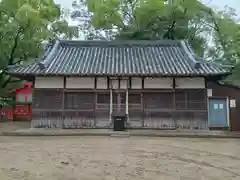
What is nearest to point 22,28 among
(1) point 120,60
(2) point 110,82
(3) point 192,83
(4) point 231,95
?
(1) point 120,60

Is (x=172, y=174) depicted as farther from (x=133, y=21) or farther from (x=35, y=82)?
(x=133, y=21)

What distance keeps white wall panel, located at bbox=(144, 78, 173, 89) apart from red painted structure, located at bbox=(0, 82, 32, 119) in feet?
42.9

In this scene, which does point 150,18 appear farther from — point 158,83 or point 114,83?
point 114,83

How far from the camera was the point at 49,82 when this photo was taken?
1714cm

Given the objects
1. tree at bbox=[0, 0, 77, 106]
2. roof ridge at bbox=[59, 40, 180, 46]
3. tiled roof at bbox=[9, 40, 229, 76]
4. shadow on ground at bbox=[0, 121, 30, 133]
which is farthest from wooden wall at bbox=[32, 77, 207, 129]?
tree at bbox=[0, 0, 77, 106]

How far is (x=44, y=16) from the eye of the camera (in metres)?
25.5

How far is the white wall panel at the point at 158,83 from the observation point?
55.5ft

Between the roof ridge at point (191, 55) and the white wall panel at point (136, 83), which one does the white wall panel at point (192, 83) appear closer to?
the roof ridge at point (191, 55)

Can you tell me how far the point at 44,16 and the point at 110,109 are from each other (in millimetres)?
13288

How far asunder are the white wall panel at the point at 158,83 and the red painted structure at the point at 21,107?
13084mm

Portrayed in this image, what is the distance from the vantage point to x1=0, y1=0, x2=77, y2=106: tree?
2231 centimetres

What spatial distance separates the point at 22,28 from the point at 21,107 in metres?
7.48

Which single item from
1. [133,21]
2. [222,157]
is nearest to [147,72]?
[222,157]

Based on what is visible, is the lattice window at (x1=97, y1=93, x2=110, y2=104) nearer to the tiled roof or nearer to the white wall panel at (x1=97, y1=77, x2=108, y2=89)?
the white wall panel at (x1=97, y1=77, x2=108, y2=89)
